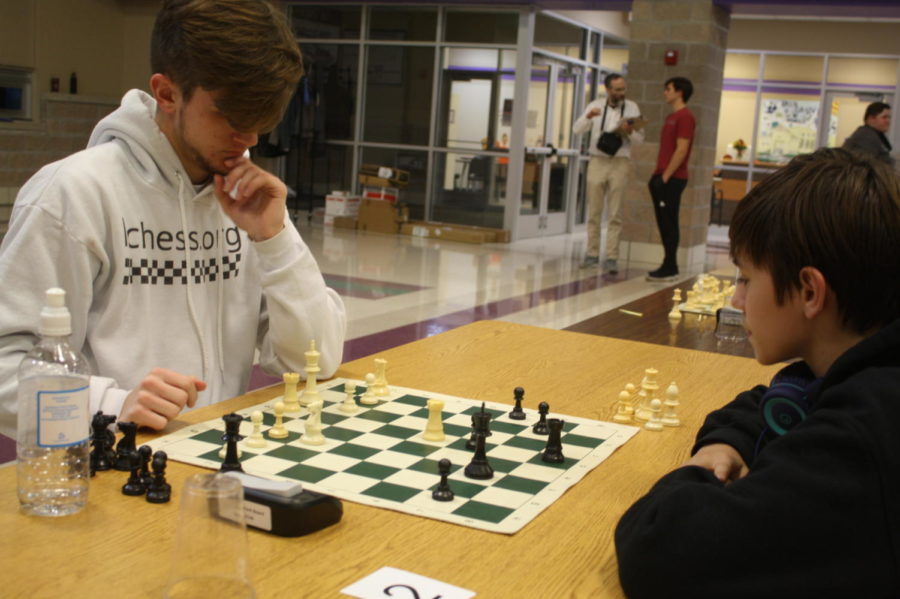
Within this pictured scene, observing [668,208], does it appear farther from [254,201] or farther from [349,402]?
[349,402]

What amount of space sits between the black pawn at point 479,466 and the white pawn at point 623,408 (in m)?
0.44

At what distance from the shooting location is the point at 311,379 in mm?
1855

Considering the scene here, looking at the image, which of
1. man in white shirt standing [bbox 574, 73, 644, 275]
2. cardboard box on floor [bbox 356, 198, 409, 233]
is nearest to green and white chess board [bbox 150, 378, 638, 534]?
man in white shirt standing [bbox 574, 73, 644, 275]

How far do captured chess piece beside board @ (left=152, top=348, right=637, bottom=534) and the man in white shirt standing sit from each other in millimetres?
7913

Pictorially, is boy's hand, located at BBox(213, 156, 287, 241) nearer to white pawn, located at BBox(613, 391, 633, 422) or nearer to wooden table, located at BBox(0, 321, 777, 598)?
wooden table, located at BBox(0, 321, 777, 598)

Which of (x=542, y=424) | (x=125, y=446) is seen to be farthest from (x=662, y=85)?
(x=125, y=446)

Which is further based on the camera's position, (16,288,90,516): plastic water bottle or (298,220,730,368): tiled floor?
(298,220,730,368): tiled floor

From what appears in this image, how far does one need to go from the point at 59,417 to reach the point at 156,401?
13.9 inches

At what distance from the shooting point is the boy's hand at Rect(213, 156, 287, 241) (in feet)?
6.24

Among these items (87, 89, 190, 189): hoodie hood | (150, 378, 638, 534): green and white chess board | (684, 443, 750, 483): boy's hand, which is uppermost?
(87, 89, 190, 189): hoodie hood

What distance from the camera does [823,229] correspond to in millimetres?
1177

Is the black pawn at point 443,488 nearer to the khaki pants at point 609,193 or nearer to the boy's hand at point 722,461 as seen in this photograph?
the boy's hand at point 722,461

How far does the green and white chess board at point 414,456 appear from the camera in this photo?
4.36 ft

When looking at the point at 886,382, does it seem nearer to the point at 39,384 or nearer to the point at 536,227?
the point at 39,384
